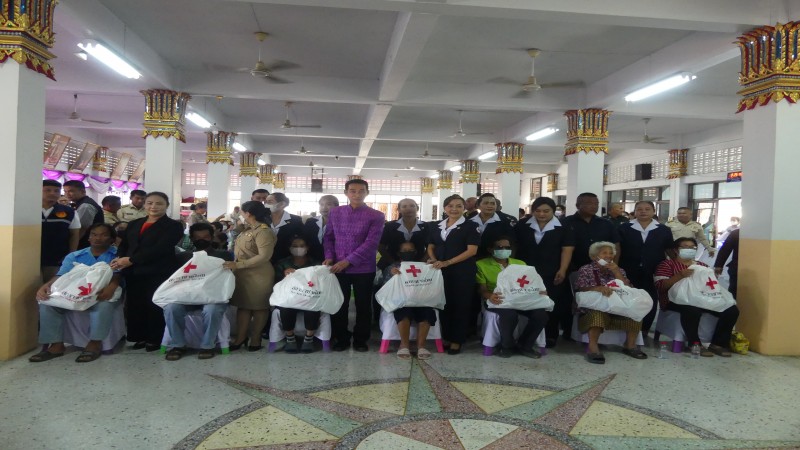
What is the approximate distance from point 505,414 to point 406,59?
4.38 m

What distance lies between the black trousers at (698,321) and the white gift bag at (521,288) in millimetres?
1273

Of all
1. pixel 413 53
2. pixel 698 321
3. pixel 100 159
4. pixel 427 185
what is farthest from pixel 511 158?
pixel 100 159

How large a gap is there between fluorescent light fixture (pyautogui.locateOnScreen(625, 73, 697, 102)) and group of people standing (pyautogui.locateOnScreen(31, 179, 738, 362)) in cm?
268

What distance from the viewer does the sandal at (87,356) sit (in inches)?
147

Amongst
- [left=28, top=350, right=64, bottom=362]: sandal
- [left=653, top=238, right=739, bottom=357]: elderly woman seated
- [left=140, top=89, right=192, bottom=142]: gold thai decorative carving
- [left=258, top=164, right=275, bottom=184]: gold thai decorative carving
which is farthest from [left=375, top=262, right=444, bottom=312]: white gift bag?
[left=258, top=164, right=275, bottom=184]: gold thai decorative carving

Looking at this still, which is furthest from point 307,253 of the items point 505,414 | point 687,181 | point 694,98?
point 687,181

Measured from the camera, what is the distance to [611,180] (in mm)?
16984

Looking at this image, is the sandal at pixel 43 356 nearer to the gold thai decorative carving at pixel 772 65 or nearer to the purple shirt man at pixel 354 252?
the purple shirt man at pixel 354 252

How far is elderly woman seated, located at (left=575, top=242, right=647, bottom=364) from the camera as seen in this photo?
13.6ft

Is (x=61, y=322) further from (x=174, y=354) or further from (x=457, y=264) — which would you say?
(x=457, y=264)

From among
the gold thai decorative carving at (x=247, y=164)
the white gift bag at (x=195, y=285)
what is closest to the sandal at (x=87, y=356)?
the white gift bag at (x=195, y=285)

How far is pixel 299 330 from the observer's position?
13.9ft

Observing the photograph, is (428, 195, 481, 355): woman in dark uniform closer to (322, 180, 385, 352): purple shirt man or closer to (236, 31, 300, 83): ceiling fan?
(322, 180, 385, 352): purple shirt man

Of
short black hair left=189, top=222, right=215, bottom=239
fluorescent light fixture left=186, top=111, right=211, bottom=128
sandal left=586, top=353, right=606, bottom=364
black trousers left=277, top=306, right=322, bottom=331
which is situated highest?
fluorescent light fixture left=186, top=111, right=211, bottom=128
